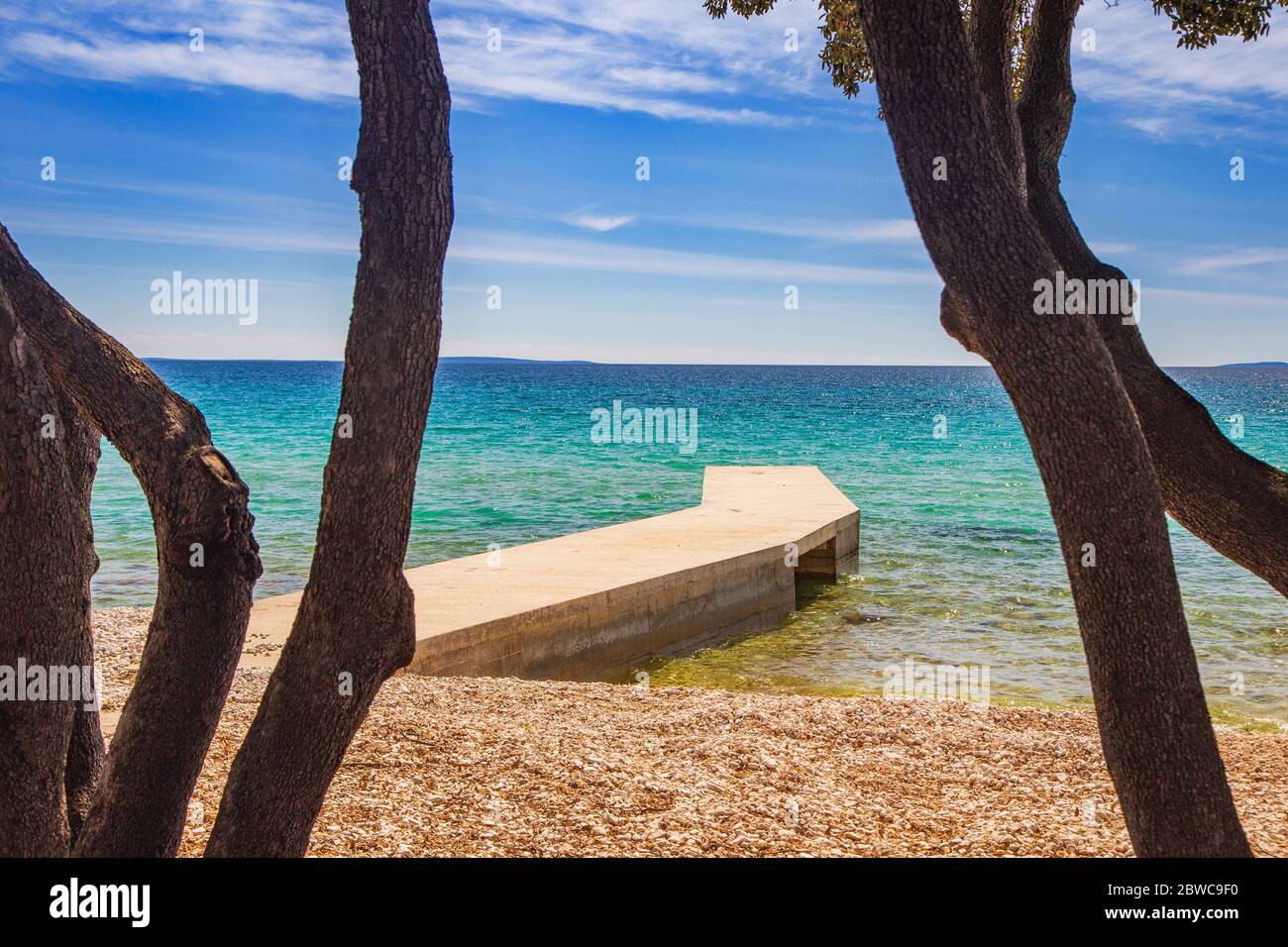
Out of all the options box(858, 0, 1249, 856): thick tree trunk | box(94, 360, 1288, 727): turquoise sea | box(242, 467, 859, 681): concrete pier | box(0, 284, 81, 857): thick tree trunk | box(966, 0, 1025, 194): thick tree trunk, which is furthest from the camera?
box(94, 360, 1288, 727): turquoise sea

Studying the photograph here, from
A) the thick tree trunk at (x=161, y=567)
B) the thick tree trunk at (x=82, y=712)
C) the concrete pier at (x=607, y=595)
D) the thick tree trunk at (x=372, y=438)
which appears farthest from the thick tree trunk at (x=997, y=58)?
the concrete pier at (x=607, y=595)

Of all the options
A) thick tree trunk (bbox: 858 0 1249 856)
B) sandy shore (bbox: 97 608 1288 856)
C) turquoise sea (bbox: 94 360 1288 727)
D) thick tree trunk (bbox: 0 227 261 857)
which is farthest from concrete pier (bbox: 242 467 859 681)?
thick tree trunk (bbox: 858 0 1249 856)

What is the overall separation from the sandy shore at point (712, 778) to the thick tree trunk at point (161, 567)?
1.76m

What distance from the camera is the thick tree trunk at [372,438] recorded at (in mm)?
2686

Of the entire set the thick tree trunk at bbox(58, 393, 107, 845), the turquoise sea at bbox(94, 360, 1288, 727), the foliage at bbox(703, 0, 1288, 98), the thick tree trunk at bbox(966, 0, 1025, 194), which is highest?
the foliage at bbox(703, 0, 1288, 98)

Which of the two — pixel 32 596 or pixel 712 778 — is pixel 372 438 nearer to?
pixel 32 596

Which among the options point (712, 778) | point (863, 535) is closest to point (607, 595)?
point (712, 778)

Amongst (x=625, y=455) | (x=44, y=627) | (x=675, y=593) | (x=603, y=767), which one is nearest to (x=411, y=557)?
(x=675, y=593)

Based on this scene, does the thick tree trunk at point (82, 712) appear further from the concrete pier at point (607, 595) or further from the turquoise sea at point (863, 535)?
the turquoise sea at point (863, 535)

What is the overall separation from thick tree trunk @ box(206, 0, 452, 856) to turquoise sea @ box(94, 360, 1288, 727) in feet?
23.3

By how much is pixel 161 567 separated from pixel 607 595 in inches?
281

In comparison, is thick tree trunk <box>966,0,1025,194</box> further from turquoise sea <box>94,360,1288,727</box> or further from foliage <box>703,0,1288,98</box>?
turquoise sea <box>94,360,1288,727</box>

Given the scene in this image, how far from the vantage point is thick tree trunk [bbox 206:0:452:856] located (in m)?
2.69
